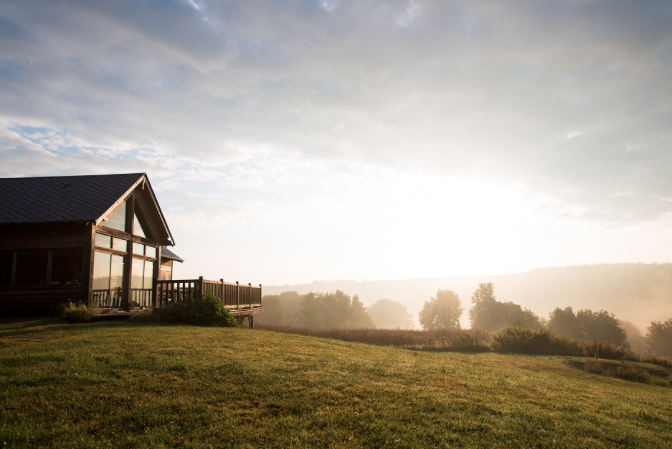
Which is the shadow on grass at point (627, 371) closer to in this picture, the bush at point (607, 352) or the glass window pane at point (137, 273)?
the bush at point (607, 352)

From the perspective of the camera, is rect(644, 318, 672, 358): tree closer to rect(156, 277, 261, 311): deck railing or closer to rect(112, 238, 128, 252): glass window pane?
rect(156, 277, 261, 311): deck railing

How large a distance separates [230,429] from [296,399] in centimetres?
166

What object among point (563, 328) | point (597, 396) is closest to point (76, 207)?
point (597, 396)

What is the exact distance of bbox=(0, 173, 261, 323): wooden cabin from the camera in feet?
66.3

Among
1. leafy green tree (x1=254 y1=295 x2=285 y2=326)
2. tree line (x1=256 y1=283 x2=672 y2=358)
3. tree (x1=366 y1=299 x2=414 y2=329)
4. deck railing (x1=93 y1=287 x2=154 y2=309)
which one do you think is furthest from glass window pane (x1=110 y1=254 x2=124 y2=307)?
tree (x1=366 y1=299 x2=414 y2=329)

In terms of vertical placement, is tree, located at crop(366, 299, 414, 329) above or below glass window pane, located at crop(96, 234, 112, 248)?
below

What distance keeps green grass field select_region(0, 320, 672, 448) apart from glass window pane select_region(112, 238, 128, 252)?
34.3 ft

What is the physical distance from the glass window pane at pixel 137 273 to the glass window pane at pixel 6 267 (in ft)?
18.1

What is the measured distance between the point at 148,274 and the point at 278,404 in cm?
2139

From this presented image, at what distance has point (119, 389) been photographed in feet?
26.5

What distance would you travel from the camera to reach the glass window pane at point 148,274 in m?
26.1

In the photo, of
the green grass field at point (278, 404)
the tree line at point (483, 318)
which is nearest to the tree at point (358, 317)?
the tree line at point (483, 318)

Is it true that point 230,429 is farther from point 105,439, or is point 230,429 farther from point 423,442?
point 423,442

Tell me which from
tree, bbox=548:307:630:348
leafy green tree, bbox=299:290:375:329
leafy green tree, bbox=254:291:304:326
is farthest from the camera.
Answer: leafy green tree, bbox=254:291:304:326
